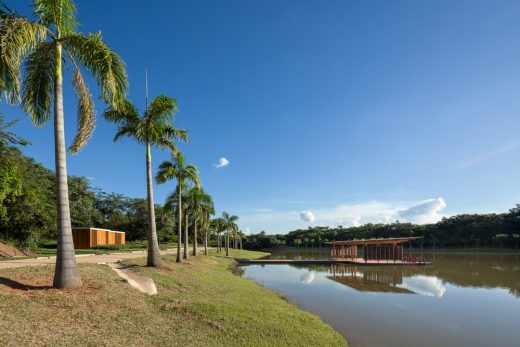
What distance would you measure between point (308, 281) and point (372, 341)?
59.0 ft

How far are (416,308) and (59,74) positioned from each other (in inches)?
737

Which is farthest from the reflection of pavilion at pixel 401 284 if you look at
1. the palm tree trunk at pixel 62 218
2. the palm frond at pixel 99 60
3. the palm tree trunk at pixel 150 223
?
the palm frond at pixel 99 60

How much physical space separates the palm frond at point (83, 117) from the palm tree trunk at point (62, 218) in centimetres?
110

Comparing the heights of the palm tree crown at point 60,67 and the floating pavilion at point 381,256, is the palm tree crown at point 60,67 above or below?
above

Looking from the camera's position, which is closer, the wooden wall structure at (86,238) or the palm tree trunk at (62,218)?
the palm tree trunk at (62,218)

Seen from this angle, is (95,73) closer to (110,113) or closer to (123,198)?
(110,113)

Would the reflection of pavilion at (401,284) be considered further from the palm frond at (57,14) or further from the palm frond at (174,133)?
the palm frond at (57,14)

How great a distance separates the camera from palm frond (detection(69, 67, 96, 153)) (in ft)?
39.7

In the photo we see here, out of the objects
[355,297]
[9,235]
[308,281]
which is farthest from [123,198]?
[355,297]

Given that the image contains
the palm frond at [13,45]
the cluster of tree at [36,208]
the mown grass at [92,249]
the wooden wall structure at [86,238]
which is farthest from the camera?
the wooden wall structure at [86,238]

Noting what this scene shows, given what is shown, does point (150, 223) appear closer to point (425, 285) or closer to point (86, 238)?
point (425, 285)

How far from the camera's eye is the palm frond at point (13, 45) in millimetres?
9500

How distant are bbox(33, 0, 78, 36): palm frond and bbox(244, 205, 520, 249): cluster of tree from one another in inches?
3333

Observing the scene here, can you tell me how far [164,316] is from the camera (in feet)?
35.1
